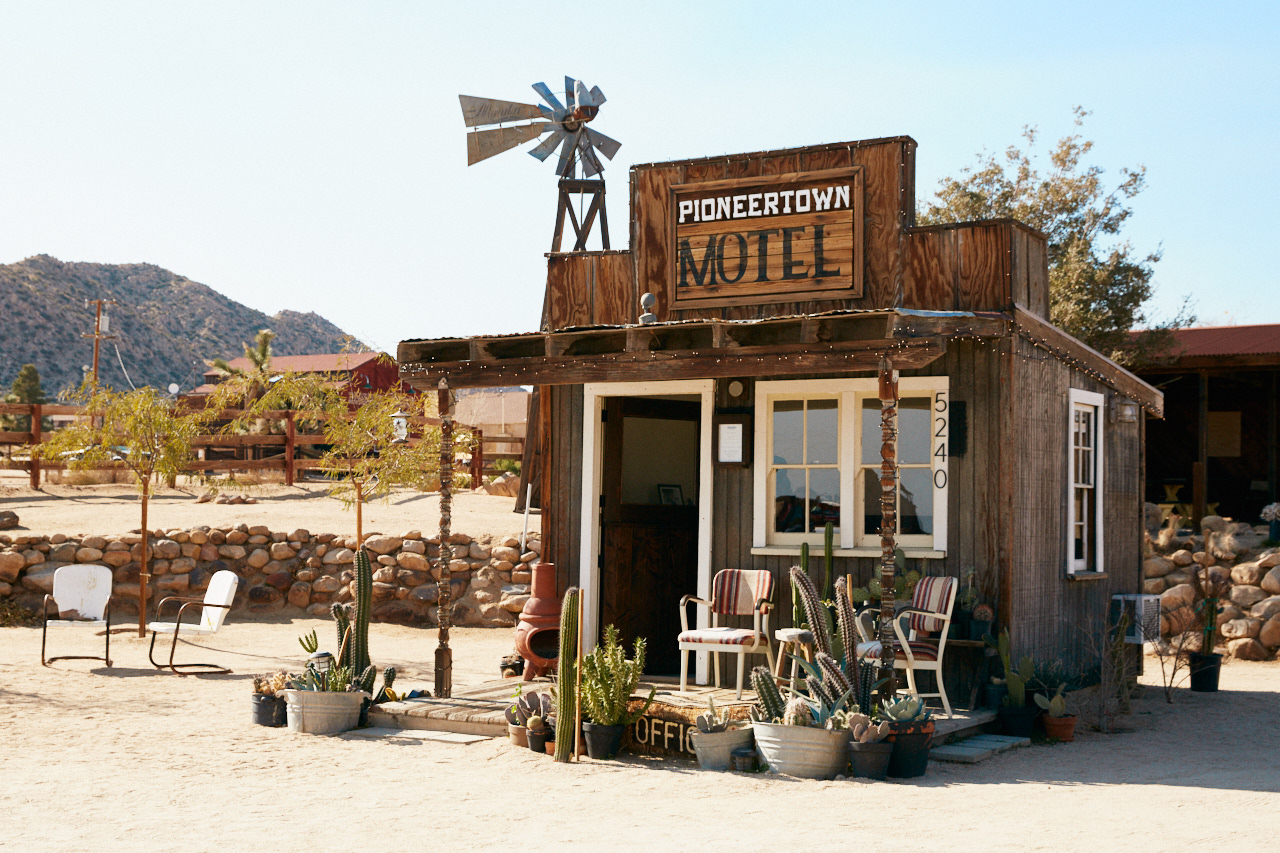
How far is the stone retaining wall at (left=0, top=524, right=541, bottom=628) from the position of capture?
14195 mm

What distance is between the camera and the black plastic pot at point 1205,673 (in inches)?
405

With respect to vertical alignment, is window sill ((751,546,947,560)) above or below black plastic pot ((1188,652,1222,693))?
above

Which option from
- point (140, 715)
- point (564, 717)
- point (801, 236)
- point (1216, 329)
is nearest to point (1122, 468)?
point (801, 236)

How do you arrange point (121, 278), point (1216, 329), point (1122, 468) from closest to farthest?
1. point (1122, 468)
2. point (1216, 329)
3. point (121, 278)

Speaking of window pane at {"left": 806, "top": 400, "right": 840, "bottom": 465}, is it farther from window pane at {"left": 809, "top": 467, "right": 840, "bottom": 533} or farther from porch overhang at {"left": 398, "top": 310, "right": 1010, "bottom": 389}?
porch overhang at {"left": 398, "top": 310, "right": 1010, "bottom": 389}

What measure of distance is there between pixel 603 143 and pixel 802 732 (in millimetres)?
8329

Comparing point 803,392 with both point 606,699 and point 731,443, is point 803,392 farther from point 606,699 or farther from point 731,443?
point 606,699

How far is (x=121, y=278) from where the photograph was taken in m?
76.4

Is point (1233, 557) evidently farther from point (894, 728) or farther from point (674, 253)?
point (894, 728)

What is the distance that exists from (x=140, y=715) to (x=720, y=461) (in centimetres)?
422

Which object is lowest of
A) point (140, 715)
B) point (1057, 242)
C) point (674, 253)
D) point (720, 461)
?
point (140, 715)

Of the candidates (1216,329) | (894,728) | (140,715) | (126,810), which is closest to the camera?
(126,810)

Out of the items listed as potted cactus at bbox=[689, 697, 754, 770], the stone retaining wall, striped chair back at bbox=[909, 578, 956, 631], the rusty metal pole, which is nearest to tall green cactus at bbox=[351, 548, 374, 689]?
the rusty metal pole

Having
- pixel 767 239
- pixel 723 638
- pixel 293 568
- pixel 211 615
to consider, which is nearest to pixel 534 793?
pixel 723 638
